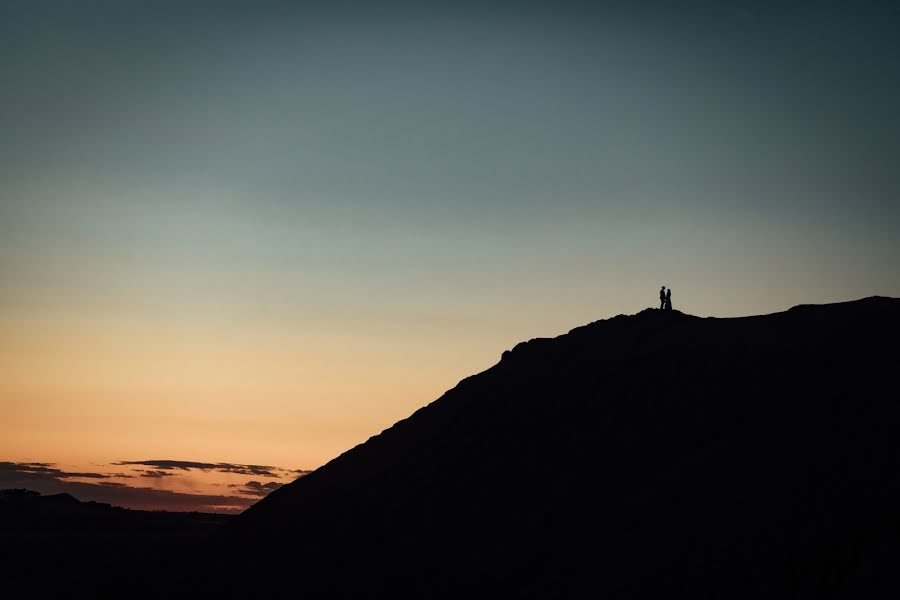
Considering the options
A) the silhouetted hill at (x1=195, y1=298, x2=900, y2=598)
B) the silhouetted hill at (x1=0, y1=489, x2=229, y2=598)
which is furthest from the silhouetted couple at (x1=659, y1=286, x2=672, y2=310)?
Result: the silhouetted hill at (x1=0, y1=489, x2=229, y2=598)

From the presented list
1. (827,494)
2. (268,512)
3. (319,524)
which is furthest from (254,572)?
(827,494)

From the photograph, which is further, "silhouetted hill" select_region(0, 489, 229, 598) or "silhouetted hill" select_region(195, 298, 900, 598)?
"silhouetted hill" select_region(0, 489, 229, 598)

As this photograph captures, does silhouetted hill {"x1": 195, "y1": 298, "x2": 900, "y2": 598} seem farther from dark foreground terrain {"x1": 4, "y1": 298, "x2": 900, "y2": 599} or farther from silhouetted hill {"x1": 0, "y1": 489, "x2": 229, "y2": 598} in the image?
silhouetted hill {"x1": 0, "y1": 489, "x2": 229, "y2": 598}

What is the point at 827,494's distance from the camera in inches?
990

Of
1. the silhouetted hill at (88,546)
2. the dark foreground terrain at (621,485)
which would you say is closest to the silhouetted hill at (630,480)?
the dark foreground terrain at (621,485)

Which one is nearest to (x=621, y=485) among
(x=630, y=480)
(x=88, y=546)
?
(x=630, y=480)

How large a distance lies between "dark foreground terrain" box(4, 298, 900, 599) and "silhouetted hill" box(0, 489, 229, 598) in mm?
539

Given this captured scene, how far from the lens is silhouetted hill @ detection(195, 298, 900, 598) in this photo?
81.1 feet

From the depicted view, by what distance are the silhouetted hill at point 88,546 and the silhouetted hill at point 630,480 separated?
4.81m

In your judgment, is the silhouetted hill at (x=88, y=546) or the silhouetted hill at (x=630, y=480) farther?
the silhouetted hill at (x=88, y=546)

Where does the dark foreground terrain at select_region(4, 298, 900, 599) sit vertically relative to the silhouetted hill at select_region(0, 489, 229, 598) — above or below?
above

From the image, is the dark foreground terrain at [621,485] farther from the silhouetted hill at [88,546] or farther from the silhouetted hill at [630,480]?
the silhouetted hill at [88,546]

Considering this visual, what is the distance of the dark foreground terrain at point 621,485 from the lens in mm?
24750

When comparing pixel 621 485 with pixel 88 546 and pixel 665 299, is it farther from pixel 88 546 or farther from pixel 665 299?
pixel 88 546
